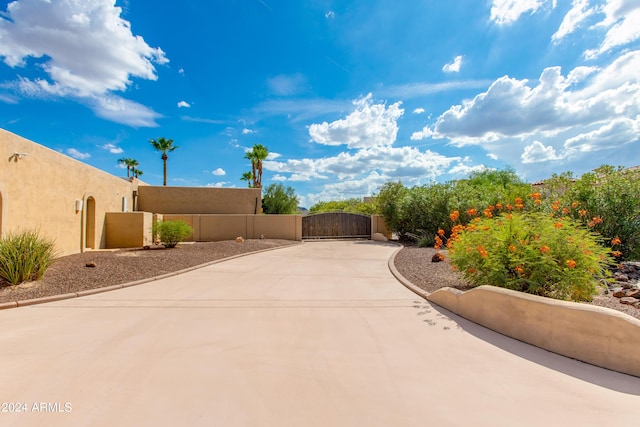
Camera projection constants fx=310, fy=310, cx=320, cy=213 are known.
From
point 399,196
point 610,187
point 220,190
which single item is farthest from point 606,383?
point 220,190

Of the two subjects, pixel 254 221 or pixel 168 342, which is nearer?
pixel 168 342

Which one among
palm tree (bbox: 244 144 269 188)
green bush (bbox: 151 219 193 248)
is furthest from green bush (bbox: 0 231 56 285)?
palm tree (bbox: 244 144 269 188)

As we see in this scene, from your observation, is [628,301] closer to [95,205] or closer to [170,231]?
[170,231]

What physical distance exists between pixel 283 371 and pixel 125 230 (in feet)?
47.1

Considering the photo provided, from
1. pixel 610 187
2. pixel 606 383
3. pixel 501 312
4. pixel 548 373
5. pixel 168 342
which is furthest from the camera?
pixel 610 187

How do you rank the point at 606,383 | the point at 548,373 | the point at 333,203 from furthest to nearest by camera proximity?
the point at 333,203
the point at 548,373
the point at 606,383

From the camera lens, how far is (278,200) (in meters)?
27.1

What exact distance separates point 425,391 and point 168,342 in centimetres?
309

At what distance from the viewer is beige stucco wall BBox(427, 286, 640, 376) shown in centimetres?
330

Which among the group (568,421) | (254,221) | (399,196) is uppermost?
(399,196)

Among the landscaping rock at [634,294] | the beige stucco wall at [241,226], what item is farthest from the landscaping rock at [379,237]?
the landscaping rock at [634,294]

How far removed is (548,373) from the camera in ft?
10.8

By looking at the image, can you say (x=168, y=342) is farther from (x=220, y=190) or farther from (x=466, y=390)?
(x=220, y=190)

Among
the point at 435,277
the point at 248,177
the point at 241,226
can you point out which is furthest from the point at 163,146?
the point at 435,277
